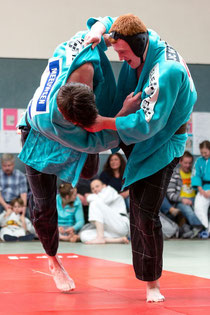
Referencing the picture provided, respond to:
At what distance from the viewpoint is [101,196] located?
7.14m

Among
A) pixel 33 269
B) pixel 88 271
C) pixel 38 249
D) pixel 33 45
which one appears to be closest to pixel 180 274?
pixel 88 271

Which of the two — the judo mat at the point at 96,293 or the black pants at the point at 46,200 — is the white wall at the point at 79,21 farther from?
the black pants at the point at 46,200

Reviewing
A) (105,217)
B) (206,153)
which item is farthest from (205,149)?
(105,217)

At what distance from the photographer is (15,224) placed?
23.5ft

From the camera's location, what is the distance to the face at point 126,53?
2.61 m

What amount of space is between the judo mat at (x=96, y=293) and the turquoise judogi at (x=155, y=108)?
615 millimetres

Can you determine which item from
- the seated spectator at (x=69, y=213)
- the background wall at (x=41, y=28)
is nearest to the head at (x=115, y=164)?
the seated spectator at (x=69, y=213)

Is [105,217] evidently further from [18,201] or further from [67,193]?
[18,201]

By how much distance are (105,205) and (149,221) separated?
13.8 feet

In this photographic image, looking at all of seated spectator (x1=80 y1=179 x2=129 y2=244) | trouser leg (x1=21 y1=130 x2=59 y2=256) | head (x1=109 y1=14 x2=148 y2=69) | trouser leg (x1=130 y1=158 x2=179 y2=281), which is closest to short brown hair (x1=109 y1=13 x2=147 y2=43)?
head (x1=109 y1=14 x2=148 y2=69)

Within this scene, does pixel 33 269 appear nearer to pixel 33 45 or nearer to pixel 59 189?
pixel 59 189

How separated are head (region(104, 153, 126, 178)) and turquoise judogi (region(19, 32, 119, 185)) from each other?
4548 millimetres

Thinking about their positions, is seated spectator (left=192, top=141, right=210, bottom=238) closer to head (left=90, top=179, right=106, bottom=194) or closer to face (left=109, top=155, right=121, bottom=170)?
face (left=109, top=155, right=121, bottom=170)

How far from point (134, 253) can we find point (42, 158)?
0.70 metres
